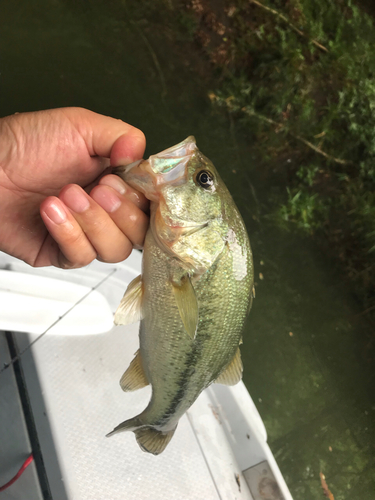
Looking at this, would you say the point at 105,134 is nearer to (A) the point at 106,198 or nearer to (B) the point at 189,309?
(A) the point at 106,198

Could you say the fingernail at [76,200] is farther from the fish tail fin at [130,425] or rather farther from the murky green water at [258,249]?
the murky green water at [258,249]

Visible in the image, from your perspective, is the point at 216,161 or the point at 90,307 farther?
the point at 216,161

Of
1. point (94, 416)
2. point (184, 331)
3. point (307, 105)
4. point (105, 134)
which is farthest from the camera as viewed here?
point (307, 105)

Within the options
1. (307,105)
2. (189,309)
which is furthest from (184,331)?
(307,105)

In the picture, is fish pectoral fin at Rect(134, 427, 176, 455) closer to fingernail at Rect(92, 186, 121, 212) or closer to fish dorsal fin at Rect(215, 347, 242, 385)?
fish dorsal fin at Rect(215, 347, 242, 385)

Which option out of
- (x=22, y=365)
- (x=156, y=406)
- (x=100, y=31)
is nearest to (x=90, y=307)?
(x=22, y=365)

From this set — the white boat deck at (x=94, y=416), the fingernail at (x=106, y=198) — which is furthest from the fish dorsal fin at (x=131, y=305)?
the white boat deck at (x=94, y=416)

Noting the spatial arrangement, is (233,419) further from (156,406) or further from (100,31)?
(100,31)
